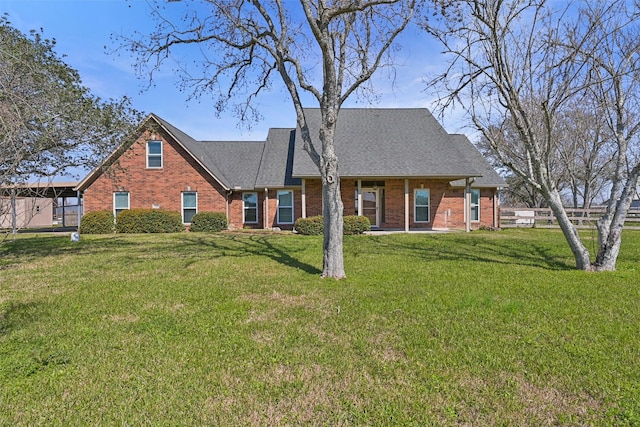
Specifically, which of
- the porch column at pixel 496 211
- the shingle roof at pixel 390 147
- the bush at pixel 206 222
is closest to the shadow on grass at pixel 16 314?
the shingle roof at pixel 390 147

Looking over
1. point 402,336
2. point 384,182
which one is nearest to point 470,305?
point 402,336

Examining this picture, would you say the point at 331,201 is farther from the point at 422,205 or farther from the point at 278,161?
the point at 278,161

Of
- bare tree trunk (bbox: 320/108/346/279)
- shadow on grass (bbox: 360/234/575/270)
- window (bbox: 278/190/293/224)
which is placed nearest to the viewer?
bare tree trunk (bbox: 320/108/346/279)

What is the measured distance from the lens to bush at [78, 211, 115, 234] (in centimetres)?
1775

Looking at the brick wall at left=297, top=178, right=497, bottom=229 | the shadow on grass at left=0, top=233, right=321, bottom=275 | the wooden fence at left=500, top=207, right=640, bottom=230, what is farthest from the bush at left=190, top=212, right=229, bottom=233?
the wooden fence at left=500, top=207, right=640, bottom=230

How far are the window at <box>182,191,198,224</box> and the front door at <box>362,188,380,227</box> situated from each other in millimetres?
9102

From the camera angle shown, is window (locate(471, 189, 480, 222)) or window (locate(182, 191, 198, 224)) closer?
window (locate(182, 191, 198, 224))

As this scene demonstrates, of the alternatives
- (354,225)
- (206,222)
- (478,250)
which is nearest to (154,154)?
(206,222)

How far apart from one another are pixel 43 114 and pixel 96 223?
13.3 m

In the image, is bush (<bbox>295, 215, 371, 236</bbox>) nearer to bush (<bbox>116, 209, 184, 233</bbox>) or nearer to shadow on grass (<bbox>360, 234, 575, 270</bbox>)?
shadow on grass (<bbox>360, 234, 575, 270</bbox>)

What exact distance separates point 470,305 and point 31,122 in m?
8.98

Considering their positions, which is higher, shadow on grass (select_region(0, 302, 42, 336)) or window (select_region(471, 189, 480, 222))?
window (select_region(471, 189, 480, 222))

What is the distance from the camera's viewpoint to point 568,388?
118 inches

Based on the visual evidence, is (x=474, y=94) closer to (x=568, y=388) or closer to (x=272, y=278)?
(x=272, y=278)
